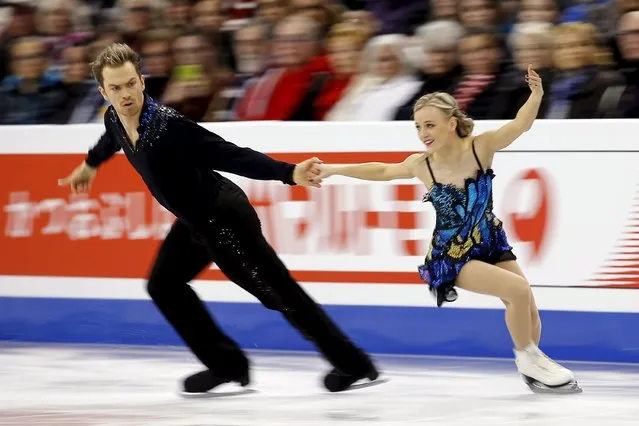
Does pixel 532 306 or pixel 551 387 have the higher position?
pixel 532 306

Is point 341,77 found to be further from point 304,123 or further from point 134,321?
point 134,321

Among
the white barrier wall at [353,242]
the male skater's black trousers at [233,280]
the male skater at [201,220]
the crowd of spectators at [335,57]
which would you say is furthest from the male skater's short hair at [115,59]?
the crowd of spectators at [335,57]

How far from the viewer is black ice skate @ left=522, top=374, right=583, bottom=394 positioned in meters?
5.28

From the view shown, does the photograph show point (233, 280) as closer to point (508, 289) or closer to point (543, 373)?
point (508, 289)

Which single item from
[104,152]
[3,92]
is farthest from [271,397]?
[3,92]

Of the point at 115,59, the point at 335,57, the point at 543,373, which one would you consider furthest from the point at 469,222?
the point at 335,57

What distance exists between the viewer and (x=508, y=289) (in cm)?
520

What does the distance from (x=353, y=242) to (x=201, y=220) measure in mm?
1586

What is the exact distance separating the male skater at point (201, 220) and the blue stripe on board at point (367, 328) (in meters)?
1.08

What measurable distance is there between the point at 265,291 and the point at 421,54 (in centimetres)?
221

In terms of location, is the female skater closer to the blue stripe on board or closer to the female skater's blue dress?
the female skater's blue dress

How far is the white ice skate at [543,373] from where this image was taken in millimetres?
5270

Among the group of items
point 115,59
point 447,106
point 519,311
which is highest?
point 115,59

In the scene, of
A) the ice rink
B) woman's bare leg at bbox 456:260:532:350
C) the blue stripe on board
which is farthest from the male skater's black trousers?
the blue stripe on board
